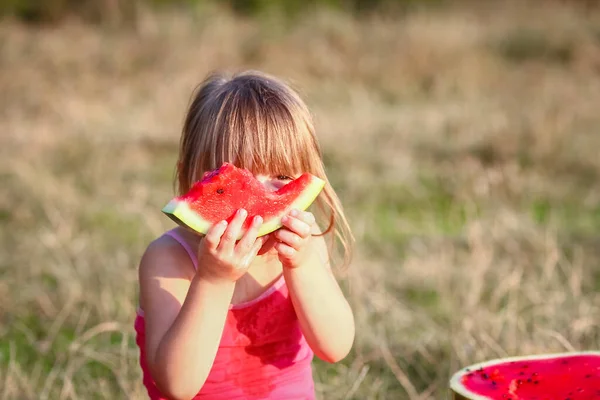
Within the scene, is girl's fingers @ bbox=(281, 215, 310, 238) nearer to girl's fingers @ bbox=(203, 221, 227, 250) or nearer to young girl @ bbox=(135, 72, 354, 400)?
young girl @ bbox=(135, 72, 354, 400)

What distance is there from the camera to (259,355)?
94.2 inches

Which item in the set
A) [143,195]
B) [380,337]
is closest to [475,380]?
[380,337]

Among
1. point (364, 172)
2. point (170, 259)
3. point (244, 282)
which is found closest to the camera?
point (170, 259)

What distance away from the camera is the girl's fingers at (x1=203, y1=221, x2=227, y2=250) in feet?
6.35

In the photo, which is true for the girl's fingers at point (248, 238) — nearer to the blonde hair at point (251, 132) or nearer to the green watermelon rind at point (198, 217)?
the green watermelon rind at point (198, 217)

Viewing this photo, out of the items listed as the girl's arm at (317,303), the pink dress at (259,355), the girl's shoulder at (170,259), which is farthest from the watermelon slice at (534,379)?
the girl's shoulder at (170,259)

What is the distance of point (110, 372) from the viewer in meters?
3.45

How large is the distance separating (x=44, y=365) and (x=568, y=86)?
24.8ft

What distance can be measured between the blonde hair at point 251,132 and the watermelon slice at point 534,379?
678 mm

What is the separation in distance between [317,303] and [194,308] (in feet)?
1.20

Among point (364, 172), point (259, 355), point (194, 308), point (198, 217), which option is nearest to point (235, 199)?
point (198, 217)

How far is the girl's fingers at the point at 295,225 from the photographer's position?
202 centimetres

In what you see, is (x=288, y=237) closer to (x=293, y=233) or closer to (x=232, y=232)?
(x=293, y=233)

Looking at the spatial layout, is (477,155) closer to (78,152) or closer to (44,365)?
(78,152)
